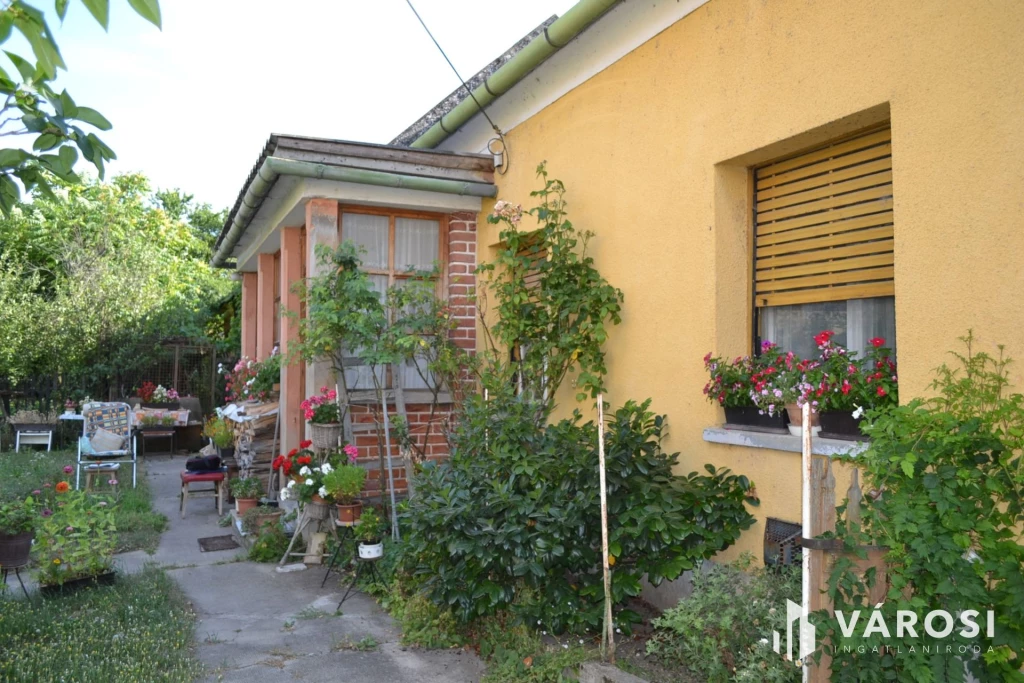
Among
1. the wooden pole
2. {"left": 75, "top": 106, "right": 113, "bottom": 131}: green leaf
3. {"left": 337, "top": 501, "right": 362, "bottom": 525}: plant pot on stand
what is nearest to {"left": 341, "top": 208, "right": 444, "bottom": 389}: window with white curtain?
{"left": 337, "top": 501, "right": 362, "bottom": 525}: plant pot on stand

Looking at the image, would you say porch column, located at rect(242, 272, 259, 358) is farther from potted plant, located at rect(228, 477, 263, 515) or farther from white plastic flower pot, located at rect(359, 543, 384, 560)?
white plastic flower pot, located at rect(359, 543, 384, 560)

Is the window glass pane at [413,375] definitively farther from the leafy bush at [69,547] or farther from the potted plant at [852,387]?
the potted plant at [852,387]

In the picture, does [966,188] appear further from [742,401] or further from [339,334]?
[339,334]

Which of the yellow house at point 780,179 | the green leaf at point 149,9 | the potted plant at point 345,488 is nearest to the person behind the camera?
the green leaf at point 149,9

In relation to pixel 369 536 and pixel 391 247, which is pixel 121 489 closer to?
pixel 391 247

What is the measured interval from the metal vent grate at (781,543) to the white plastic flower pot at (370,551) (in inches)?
101

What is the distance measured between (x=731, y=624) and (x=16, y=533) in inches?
174

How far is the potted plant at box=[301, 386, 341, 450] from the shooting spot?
600cm

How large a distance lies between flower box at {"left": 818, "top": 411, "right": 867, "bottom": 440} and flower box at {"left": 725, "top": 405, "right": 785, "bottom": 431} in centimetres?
24

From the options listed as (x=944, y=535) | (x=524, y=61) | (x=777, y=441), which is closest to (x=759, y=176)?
(x=777, y=441)

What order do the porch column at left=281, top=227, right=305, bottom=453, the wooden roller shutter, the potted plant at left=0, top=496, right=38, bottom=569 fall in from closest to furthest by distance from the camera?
the wooden roller shutter → the potted plant at left=0, top=496, right=38, bottom=569 → the porch column at left=281, top=227, right=305, bottom=453

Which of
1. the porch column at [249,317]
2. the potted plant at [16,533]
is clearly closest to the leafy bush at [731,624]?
the potted plant at [16,533]

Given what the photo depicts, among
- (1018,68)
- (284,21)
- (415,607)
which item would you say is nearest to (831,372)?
(1018,68)

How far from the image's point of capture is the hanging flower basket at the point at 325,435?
6.02 meters
